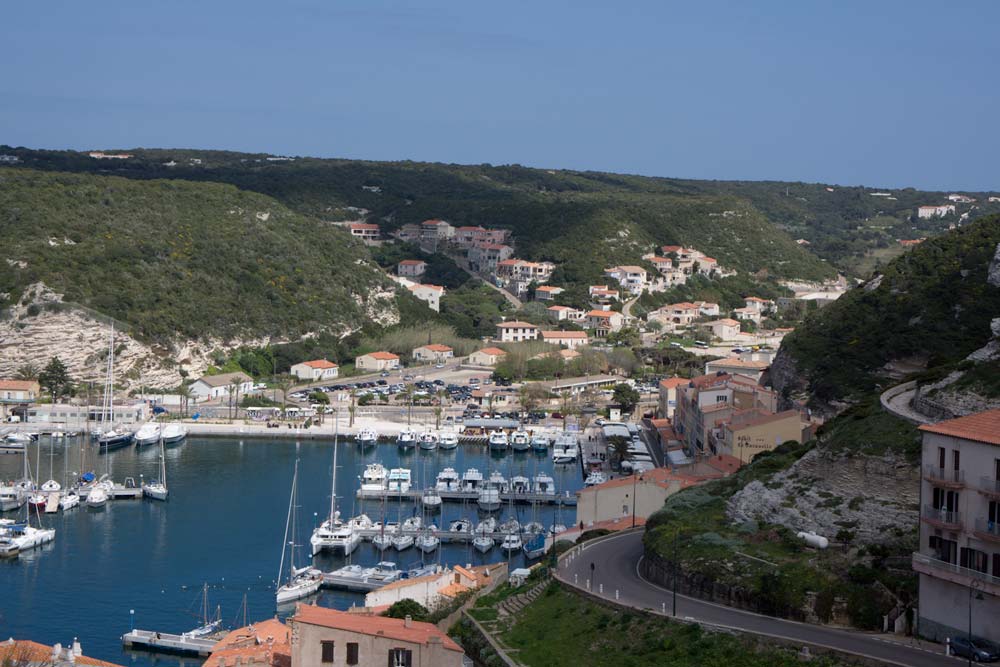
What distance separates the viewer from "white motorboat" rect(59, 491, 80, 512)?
4075 cm

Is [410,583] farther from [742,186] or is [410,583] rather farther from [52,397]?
[742,186]

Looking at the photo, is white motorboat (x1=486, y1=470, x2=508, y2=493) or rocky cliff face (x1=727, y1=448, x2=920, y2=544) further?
white motorboat (x1=486, y1=470, x2=508, y2=493)

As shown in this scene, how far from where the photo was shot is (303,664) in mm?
19672

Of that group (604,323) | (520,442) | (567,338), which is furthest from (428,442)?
(604,323)

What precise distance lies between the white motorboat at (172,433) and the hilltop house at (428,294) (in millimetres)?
31896

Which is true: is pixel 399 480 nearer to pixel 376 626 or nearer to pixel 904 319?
pixel 904 319

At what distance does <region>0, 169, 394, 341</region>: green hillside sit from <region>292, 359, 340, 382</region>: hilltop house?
4258 millimetres

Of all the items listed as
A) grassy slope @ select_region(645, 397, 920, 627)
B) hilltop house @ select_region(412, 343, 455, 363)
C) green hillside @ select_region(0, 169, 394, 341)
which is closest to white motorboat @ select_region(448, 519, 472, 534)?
grassy slope @ select_region(645, 397, 920, 627)

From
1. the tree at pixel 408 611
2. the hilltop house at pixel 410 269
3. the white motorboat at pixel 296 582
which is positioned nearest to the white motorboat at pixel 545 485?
the white motorboat at pixel 296 582

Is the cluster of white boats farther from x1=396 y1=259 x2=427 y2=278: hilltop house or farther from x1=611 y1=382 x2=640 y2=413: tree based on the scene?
x1=396 y1=259 x2=427 y2=278: hilltop house

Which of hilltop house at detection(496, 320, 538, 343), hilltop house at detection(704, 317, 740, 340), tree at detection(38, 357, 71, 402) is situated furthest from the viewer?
hilltop house at detection(704, 317, 740, 340)

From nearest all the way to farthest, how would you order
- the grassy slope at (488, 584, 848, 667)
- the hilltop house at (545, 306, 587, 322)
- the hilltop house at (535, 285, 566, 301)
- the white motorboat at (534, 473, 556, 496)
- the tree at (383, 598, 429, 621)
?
the grassy slope at (488, 584, 848, 667) → the tree at (383, 598, 429, 621) → the white motorboat at (534, 473, 556, 496) → the hilltop house at (545, 306, 587, 322) → the hilltop house at (535, 285, 566, 301)

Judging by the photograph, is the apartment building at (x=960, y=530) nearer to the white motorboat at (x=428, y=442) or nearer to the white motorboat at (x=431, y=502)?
the white motorboat at (x=431, y=502)

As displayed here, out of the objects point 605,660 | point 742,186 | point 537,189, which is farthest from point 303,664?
point 742,186
